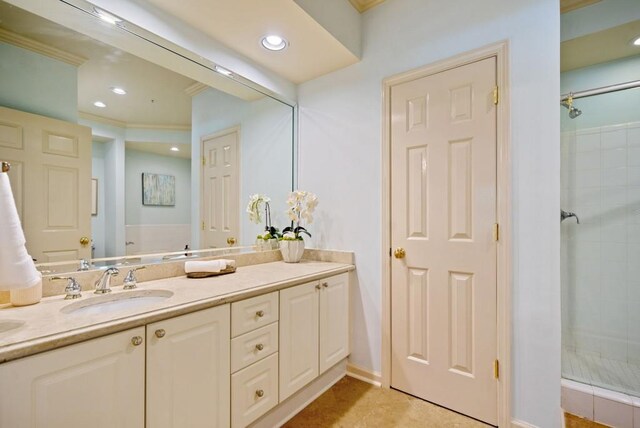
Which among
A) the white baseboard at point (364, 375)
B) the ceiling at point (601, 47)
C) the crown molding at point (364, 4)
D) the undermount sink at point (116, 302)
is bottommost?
the white baseboard at point (364, 375)

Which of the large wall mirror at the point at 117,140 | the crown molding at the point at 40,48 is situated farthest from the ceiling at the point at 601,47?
the crown molding at the point at 40,48

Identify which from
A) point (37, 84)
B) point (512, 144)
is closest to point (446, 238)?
point (512, 144)

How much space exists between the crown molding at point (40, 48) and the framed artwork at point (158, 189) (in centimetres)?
59

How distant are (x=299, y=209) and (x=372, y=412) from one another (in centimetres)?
143

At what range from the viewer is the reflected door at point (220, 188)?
194cm

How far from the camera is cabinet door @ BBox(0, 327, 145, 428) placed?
2.58 ft

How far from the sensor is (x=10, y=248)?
3.05 feet

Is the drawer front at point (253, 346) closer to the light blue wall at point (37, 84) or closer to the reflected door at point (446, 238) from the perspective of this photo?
the reflected door at point (446, 238)

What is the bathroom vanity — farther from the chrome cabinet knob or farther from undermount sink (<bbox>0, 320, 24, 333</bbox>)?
A: the chrome cabinet knob

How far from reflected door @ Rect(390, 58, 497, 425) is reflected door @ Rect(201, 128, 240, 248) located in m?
1.16

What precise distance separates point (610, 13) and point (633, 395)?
7.38ft

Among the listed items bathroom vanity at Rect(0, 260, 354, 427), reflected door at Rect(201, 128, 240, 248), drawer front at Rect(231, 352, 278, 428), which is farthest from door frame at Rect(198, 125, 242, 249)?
drawer front at Rect(231, 352, 278, 428)

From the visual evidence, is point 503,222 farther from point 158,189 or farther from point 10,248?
point 10,248

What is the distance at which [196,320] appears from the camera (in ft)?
3.87
